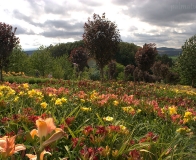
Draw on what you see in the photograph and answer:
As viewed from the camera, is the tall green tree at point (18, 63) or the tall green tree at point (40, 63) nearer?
the tall green tree at point (18, 63)

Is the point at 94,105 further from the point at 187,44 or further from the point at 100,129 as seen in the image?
the point at 187,44

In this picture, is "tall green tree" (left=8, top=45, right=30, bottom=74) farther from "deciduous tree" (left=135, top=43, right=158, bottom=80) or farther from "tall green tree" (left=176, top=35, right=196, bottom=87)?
"tall green tree" (left=176, top=35, right=196, bottom=87)

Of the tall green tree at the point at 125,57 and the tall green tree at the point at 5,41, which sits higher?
the tall green tree at the point at 5,41

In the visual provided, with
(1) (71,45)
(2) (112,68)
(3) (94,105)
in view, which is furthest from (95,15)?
(1) (71,45)

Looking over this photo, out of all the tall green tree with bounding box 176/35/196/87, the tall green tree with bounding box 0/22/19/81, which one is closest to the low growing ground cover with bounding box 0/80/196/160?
the tall green tree with bounding box 0/22/19/81

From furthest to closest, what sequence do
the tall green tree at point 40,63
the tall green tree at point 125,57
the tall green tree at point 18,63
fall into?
the tall green tree at point 125,57
the tall green tree at point 40,63
the tall green tree at point 18,63

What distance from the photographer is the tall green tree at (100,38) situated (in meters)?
15.3

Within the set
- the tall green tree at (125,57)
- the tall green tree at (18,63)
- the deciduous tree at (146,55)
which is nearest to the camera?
the deciduous tree at (146,55)

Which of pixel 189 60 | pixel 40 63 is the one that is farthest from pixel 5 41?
pixel 189 60

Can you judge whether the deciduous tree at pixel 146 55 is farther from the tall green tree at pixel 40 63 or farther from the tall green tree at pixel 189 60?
the tall green tree at pixel 40 63

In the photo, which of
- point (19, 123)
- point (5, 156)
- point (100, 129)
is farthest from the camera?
point (19, 123)

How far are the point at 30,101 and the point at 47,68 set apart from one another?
1074 inches

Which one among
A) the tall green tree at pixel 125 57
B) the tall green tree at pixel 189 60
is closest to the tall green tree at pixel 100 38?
the tall green tree at pixel 189 60

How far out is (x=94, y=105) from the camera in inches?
152
